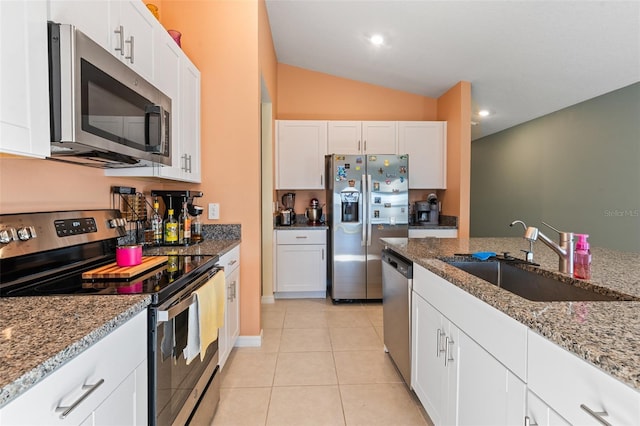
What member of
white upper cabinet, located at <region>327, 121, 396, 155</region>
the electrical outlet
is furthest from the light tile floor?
white upper cabinet, located at <region>327, 121, 396, 155</region>

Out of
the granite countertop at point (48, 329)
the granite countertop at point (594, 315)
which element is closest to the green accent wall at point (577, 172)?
the granite countertop at point (594, 315)

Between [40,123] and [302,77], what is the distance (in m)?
3.92

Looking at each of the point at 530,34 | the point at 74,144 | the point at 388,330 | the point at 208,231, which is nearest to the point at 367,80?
the point at 530,34

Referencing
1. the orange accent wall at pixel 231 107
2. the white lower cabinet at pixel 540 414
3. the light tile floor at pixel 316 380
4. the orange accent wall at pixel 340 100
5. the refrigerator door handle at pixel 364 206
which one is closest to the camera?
the white lower cabinet at pixel 540 414

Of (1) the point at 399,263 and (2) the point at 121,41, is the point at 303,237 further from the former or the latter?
(2) the point at 121,41

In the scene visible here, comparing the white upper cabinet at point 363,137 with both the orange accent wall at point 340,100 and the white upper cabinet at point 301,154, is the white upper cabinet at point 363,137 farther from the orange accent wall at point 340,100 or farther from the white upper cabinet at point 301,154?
the orange accent wall at point 340,100

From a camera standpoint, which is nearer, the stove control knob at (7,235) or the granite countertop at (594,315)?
the granite countertop at (594,315)

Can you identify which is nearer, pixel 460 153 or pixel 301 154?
pixel 460 153

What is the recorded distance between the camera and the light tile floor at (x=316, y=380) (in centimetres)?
181

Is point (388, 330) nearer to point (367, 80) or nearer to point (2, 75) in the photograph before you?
point (2, 75)

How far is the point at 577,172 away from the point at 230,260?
454cm

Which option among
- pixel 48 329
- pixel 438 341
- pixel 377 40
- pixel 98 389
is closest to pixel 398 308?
pixel 438 341

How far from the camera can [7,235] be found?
1.20 meters

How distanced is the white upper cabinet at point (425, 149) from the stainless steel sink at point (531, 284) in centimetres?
251
